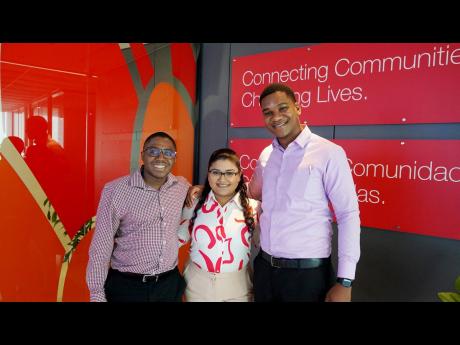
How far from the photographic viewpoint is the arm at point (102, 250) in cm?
193

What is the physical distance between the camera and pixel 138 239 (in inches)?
77.7

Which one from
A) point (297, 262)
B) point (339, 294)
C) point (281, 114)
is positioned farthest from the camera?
point (281, 114)

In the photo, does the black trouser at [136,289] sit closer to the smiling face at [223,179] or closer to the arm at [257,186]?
the smiling face at [223,179]

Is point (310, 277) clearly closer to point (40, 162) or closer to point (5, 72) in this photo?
point (40, 162)

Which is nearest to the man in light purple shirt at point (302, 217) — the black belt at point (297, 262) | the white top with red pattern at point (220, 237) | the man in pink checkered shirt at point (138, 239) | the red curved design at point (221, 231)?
the black belt at point (297, 262)

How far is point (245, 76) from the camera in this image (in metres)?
3.18

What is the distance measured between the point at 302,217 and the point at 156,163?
0.83 meters

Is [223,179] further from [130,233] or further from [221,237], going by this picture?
[130,233]

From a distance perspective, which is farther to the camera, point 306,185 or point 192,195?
point 192,195

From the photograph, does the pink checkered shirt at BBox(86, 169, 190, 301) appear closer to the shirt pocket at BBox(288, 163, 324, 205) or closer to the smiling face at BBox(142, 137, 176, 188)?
the smiling face at BBox(142, 137, 176, 188)

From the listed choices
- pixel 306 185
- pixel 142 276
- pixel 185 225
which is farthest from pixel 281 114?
pixel 142 276

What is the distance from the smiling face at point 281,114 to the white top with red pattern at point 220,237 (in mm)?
448
